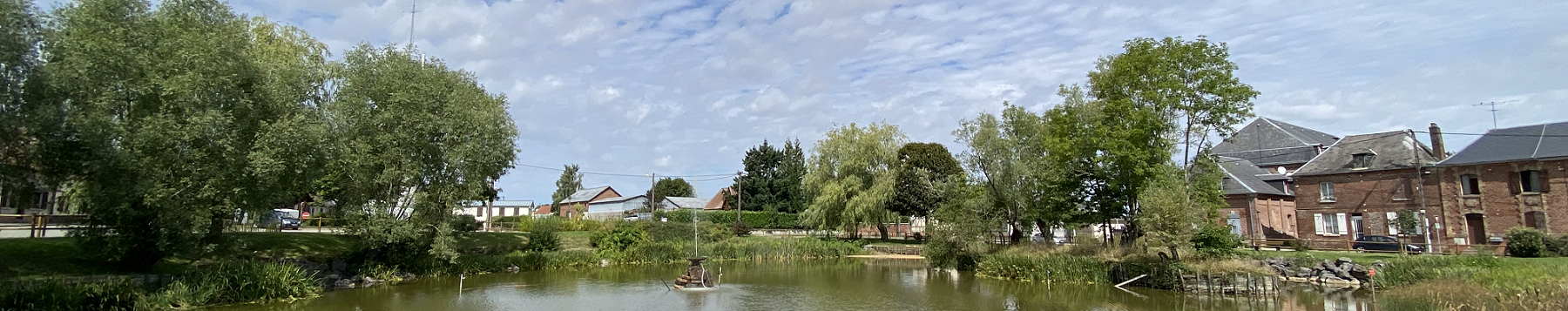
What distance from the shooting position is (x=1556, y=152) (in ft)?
93.1

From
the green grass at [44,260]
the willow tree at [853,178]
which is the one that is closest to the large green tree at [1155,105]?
the willow tree at [853,178]

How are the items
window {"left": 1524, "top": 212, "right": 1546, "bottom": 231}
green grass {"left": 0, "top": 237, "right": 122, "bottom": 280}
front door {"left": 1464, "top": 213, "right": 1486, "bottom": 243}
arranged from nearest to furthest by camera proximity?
green grass {"left": 0, "top": 237, "right": 122, "bottom": 280}, window {"left": 1524, "top": 212, "right": 1546, "bottom": 231}, front door {"left": 1464, "top": 213, "right": 1486, "bottom": 243}

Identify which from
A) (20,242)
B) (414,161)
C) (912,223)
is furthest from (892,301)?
(912,223)

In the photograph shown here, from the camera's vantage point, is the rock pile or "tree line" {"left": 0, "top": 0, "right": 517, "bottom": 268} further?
the rock pile

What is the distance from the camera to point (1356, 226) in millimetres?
34469

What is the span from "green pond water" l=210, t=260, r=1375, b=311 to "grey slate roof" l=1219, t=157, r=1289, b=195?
16922 millimetres

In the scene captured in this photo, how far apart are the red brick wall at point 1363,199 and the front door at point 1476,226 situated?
42.4 inches

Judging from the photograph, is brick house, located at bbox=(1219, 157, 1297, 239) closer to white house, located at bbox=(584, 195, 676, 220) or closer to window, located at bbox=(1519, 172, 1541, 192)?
window, located at bbox=(1519, 172, 1541, 192)

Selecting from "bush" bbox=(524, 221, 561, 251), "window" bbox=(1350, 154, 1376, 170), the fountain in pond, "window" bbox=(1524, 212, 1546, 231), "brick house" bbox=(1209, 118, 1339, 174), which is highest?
"brick house" bbox=(1209, 118, 1339, 174)

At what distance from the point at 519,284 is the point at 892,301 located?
12060 mm

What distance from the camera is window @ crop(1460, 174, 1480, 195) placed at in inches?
1219

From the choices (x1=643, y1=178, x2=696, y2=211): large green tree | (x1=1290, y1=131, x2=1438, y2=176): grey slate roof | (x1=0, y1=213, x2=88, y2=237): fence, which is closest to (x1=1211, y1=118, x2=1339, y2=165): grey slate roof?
(x1=1290, y1=131, x2=1438, y2=176): grey slate roof

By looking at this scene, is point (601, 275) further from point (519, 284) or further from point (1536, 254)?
point (1536, 254)

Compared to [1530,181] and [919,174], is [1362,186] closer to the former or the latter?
[1530,181]
